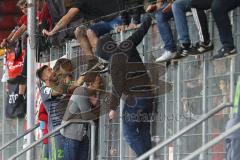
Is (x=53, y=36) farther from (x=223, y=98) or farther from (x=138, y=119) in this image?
(x=223, y=98)

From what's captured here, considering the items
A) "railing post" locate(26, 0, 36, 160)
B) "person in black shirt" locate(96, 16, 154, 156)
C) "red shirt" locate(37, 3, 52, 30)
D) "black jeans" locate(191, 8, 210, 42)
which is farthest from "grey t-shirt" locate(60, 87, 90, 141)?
"black jeans" locate(191, 8, 210, 42)

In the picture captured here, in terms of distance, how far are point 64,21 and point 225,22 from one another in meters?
3.59

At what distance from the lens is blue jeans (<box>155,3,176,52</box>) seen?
11.4 m

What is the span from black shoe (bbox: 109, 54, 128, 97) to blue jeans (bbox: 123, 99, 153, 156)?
0.27 m

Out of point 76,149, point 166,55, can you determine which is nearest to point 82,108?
point 76,149

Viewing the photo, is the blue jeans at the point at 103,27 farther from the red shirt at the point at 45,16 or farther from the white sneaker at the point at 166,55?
the red shirt at the point at 45,16

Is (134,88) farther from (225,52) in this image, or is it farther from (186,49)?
(225,52)

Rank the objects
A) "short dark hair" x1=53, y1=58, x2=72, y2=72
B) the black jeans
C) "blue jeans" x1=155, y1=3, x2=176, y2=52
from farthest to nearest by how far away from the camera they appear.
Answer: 1. "short dark hair" x1=53, y1=58, x2=72, y2=72
2. "blue jeans" x1=155, y1=3, x2=176, y2=52
3. the black jeans

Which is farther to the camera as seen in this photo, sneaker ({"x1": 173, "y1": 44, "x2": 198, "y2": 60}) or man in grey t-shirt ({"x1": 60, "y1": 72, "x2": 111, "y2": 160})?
man in grey t-shirt ({"x1": 60, "y1": 72, "x2": 111, "y2": 160})

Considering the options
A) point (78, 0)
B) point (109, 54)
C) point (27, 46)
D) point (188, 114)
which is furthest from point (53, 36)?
point (188, 114)

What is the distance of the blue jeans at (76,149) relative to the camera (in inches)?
520

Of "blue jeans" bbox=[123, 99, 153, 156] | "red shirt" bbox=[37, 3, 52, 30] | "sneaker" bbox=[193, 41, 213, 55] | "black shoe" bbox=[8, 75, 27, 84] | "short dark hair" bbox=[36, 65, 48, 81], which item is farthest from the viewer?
"black shoe" bbox=[8, 75, 27, 84]

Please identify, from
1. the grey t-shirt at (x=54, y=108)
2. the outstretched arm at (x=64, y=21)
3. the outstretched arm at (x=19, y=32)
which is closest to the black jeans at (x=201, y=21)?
the outstretched arm at (x=64, y=21)

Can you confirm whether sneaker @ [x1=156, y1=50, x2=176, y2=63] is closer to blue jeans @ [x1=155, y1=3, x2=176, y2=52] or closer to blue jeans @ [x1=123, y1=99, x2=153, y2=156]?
blue jeans @ [x1=155, y1=3, x2=176, y2=52]
